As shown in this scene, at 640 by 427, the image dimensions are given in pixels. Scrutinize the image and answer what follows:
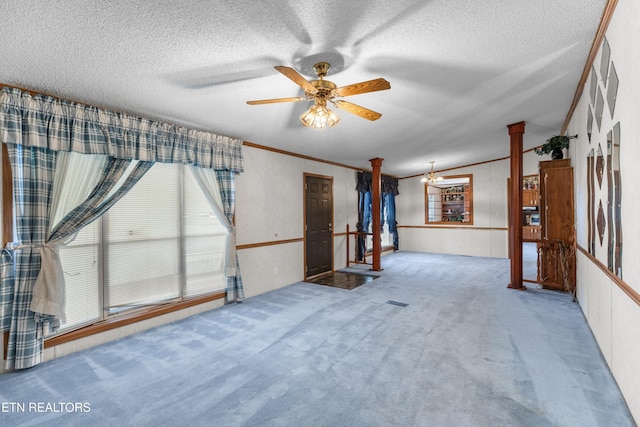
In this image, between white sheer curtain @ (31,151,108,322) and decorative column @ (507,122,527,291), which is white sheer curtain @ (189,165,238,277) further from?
decorative column @ (507,122,527,291)

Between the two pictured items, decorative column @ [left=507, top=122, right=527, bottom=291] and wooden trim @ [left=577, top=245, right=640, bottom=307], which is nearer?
wooden trim @ [left=577, top=245, right=640, bottom=307]

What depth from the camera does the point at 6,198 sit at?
2.32m

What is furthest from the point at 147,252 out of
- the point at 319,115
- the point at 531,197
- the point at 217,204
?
the point at 531,197

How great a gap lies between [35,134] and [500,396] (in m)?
4.12

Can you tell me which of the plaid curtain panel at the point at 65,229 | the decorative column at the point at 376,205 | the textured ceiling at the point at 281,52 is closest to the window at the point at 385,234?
the decorative column at the point at 376,205

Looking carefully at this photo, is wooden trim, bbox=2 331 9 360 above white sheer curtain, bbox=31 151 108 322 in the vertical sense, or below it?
below

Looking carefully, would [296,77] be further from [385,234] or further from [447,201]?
[447,201]

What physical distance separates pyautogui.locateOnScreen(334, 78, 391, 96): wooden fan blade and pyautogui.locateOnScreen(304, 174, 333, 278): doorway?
327 cm

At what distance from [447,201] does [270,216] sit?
6332 mm

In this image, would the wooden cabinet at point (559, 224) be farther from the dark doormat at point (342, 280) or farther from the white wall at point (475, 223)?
the white wall at point (475, 223)

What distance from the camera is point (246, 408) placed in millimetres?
1833

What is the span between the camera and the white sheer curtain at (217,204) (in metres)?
3.62

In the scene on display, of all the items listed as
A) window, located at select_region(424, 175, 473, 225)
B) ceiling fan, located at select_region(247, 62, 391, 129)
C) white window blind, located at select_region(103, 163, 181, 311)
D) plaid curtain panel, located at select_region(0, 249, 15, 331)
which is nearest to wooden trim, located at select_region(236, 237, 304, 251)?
white window blind, located at select_region(103, 163, 181, 311)

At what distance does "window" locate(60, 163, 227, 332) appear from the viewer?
108 inches
